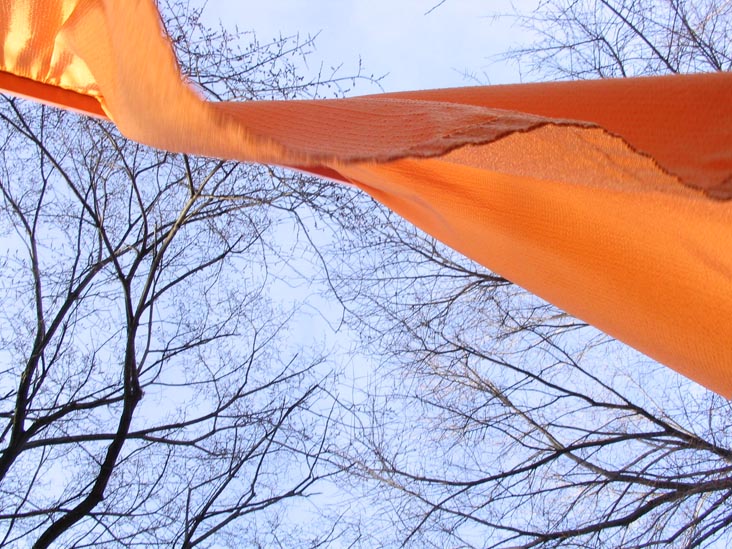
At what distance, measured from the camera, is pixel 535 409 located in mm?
4492

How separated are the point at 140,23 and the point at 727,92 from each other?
593mm

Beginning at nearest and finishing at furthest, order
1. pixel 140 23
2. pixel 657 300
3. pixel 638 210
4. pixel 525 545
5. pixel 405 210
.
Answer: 1. pixel 140 23
2. pixel 638 210
3. pixel 657 300
4. pixel 405 210
5. pixel 525 545

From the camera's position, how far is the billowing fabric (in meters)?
0.60

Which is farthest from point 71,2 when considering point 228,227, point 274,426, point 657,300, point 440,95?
point 274,426

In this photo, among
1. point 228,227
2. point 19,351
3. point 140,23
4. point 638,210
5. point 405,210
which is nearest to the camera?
point 140,23

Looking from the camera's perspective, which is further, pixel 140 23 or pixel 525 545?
pixel 525 545

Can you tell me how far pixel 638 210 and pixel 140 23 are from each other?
0.50 m

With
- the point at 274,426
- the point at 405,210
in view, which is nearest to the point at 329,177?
the point at 405,210

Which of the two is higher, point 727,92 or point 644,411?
point 644,411

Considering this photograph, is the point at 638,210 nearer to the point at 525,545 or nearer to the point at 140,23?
the point at 140,23

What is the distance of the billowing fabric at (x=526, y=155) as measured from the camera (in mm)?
596

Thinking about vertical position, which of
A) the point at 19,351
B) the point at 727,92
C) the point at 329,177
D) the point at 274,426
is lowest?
the point at 727,92

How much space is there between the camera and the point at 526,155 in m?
0.62

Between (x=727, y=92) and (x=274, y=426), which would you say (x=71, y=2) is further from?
(x=274, y=426)
